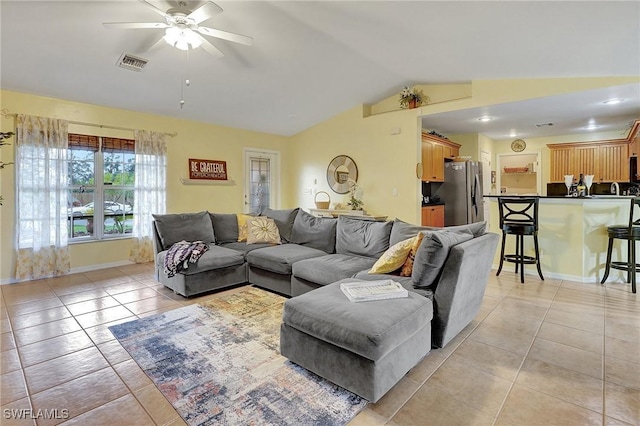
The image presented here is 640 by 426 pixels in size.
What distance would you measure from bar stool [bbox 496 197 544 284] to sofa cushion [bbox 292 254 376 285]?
2.15 meters

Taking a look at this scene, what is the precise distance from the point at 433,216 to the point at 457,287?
13.1 feet

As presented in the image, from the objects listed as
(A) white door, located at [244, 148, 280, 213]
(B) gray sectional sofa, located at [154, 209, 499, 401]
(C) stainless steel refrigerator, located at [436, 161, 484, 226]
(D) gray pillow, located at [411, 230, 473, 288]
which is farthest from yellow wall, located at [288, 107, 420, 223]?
(D) gray pillow, located at [411, 230, 473, 288]

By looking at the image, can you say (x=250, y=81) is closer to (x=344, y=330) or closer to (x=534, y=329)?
(x=344, y=330)

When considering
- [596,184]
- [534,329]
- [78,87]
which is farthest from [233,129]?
[596,184]

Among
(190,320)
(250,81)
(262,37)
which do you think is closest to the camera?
(190,320)

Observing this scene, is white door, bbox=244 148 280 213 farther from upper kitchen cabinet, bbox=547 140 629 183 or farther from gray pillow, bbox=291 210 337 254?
upper kitchen cabinet, bbox=547 140 629 183

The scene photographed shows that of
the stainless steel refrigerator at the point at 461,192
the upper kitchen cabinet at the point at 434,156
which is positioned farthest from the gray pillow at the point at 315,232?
the stainless steel refrigerator at the point at 461,192

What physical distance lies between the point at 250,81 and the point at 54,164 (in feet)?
9.69

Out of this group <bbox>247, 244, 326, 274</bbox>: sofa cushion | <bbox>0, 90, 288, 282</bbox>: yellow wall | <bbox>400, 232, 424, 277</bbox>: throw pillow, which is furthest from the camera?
<bbox>0, 90, 288, 282</bbox>: yellow wall

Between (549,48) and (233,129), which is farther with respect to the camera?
(233,129)

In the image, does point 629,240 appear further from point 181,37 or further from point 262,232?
point 181,37

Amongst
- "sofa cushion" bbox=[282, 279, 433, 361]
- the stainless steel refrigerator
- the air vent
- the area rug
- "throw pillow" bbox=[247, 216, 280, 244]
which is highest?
the air vent

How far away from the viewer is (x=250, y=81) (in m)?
4.61

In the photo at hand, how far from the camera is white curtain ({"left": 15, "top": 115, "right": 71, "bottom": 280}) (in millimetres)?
4133
